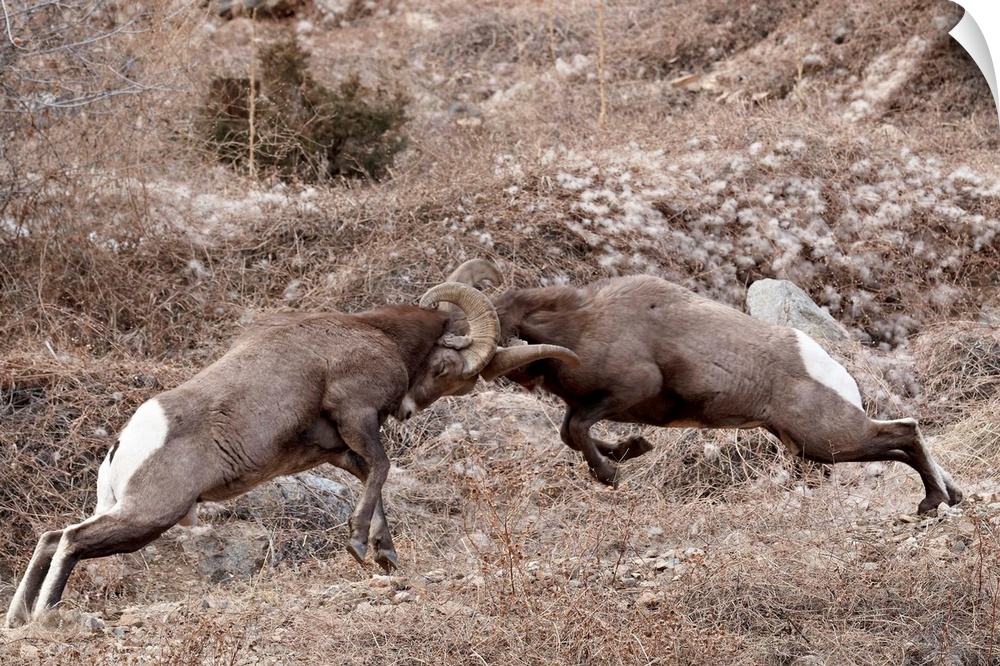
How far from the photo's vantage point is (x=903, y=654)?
613cm

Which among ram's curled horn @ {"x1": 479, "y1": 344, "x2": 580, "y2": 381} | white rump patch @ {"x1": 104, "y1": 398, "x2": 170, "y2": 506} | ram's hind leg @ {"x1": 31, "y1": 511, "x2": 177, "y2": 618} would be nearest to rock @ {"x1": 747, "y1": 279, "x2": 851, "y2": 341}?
ram's curled horn @ {"x1": 479, "y1": 344, "x2": 580, "y2": 381}

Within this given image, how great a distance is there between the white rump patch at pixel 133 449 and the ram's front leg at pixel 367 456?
3.09ft

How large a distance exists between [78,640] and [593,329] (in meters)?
3.09

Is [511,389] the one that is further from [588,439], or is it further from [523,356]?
[523,356]

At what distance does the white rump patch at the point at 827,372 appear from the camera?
23.8ft

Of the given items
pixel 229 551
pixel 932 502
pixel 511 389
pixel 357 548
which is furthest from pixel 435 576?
pixel 511 389

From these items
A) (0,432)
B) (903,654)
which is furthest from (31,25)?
(903,654)

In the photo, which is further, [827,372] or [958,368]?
[958,368]

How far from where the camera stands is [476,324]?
7.23 metres

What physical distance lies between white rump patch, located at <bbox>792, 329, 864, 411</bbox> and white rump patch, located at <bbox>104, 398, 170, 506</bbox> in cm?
346

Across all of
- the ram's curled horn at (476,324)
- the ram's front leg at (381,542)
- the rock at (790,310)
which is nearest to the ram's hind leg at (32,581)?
the ram's front leg at (381,542)

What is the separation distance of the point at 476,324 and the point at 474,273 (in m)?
0.61

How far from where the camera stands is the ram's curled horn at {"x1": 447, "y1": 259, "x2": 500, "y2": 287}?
7.68 meters

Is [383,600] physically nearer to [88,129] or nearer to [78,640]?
[78,640]
